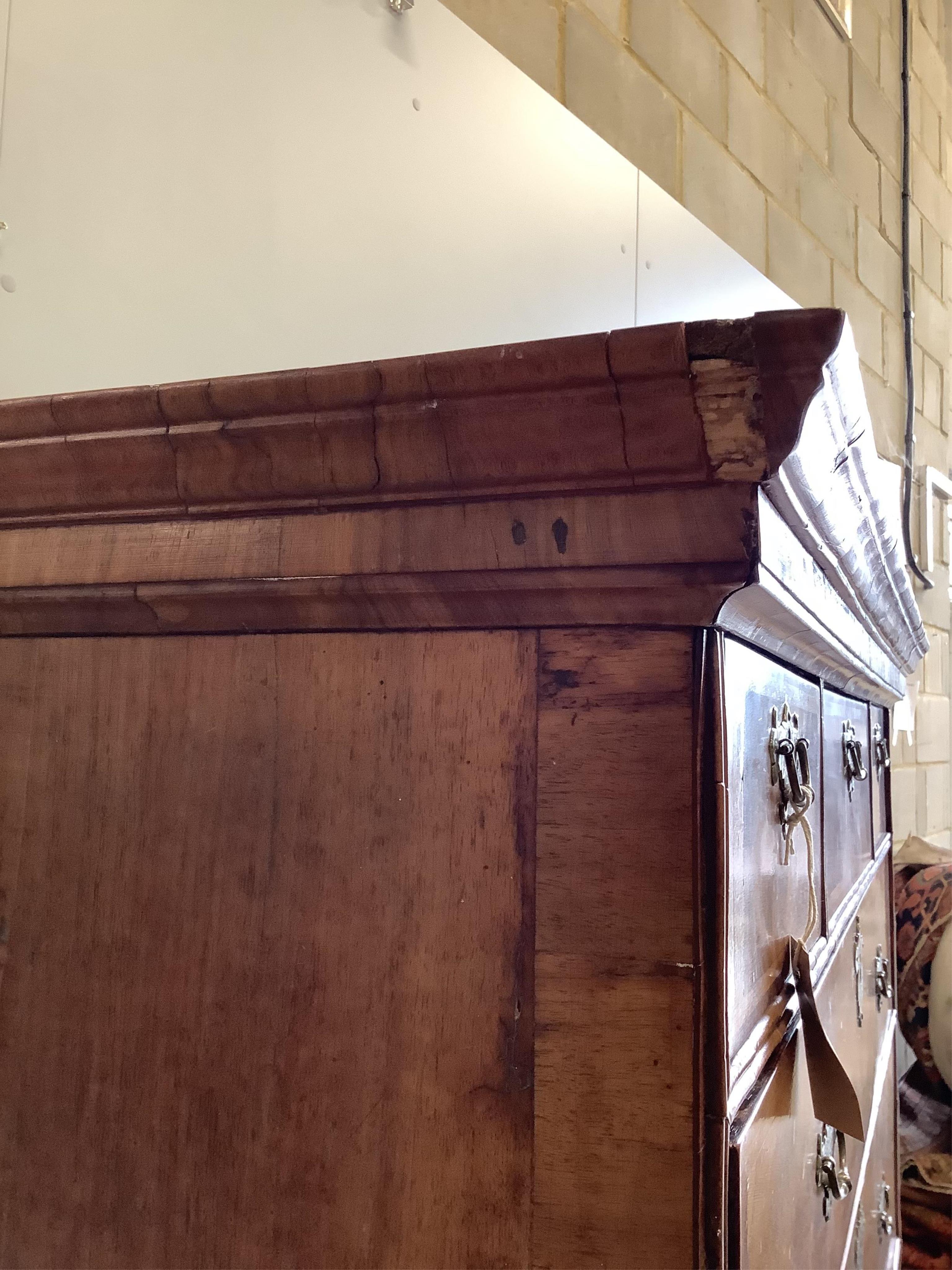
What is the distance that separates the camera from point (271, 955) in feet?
1.49

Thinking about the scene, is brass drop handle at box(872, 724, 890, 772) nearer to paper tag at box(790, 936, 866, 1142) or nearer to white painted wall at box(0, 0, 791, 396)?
white painted wall at box(0, 0, 791, 396)

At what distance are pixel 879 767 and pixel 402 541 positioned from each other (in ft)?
3.94

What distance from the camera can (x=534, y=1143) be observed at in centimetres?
40

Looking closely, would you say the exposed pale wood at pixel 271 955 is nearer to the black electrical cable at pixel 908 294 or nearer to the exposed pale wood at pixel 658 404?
the exposed pale wood at pixel 658 404

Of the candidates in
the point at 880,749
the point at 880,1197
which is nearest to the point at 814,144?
the point at 880,749

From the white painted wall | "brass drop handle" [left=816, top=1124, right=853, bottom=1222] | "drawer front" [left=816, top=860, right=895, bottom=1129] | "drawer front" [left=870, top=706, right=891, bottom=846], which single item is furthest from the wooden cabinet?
"drawer front" [left=870, top=706, right=891, bottom=846]

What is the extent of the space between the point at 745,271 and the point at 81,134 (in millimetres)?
1507

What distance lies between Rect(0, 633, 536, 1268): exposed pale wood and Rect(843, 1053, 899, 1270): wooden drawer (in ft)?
1.92

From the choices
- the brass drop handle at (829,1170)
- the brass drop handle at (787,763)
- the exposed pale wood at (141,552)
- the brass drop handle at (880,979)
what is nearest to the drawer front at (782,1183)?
the brass drop handle at (829,1170)

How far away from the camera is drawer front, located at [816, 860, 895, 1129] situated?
0.81 meters

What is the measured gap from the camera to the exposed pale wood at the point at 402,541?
376mm

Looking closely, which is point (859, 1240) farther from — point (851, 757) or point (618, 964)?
point (618, 964)

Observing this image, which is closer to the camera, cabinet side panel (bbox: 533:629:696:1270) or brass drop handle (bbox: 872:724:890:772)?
cabinet side panel (bbox: 533:629:696:1270)

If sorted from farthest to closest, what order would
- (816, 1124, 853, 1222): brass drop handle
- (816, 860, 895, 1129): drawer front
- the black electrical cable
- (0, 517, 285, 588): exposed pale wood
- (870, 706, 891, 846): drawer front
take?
the black electrical cable
(870, 706, 891, 846): drawer front
(816, 860, 895, 1129): drawer front
(816, 1124, 853, 1222): brass drop handle
(0, 517, 285, 588): exposed pale wood
